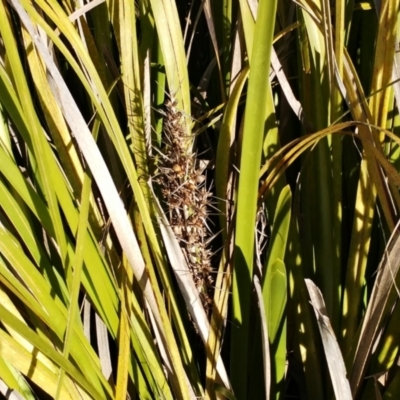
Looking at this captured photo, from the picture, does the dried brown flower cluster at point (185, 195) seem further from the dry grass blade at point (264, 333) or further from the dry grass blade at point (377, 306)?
the dry grass blade at point (377, 306)

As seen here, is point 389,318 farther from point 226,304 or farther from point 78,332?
point 78,332

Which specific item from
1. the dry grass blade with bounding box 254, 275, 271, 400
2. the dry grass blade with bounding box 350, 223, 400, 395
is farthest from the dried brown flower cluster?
the dry grass blade with bounding box 350, 223, 400, 395

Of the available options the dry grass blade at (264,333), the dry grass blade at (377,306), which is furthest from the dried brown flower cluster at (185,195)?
the dry grass blade at (377,306)

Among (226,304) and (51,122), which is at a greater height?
(51,122)

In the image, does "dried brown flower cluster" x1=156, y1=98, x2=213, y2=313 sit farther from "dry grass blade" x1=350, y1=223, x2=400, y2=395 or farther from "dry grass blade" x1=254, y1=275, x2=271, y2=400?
"dry grass blade" x1=350, y1=223, x2=400, y2=395

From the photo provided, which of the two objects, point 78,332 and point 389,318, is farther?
point 389,318

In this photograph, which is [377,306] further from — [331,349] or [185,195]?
[185,195]

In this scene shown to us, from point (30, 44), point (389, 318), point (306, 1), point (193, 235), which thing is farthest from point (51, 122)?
point (389, 318)

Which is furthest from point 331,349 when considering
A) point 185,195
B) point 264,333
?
point 185,195
